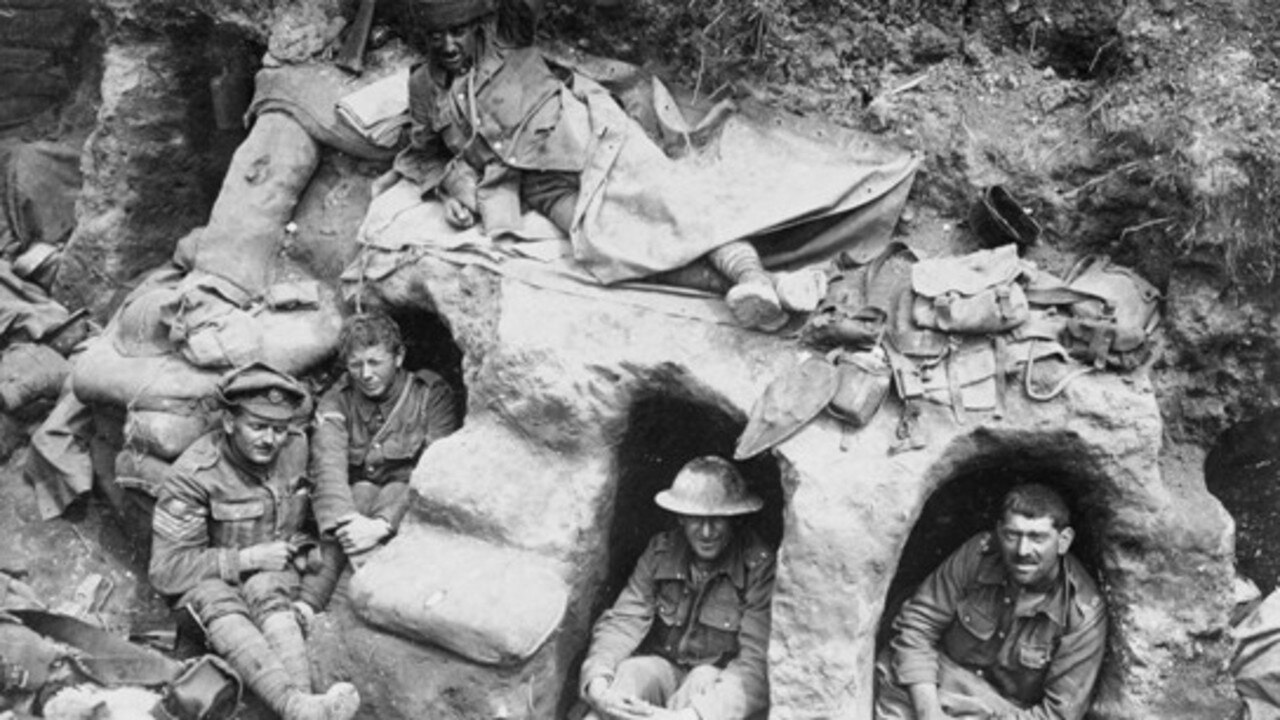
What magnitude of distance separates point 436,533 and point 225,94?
3.76 metres

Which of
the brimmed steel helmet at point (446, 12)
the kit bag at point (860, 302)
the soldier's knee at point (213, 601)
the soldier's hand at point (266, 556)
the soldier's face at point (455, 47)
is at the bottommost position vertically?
the soldier's knee at point (213, 601)

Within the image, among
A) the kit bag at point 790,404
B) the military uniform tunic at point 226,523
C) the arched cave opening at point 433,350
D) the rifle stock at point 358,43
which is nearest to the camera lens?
the kit bag at point 790,404

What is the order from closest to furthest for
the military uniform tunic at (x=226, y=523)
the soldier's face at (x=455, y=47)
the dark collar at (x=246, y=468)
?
the military uniform tunic at (x=226, y=523) < the soldier's face at (x=455, y=47) < the dark collar at (x=246, y=468)

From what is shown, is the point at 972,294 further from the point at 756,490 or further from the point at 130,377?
the point at 130,377

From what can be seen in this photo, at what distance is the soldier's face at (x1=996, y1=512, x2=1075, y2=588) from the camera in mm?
8805

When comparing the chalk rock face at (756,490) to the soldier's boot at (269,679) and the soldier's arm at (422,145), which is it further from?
the soldier's arm at (422,145)

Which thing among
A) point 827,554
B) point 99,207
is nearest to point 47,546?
point 99,207

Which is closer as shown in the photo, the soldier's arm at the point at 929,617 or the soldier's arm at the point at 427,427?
the soldier's arm at the point at 929,617

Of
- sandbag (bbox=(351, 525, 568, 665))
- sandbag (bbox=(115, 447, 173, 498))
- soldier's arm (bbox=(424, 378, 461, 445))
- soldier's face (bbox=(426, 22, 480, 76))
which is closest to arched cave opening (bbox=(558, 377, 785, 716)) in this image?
sandbag (bbox=(351, 525, 568, 665))

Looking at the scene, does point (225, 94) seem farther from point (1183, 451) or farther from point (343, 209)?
point (1183, 451)

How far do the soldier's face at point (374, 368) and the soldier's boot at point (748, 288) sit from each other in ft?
6.04

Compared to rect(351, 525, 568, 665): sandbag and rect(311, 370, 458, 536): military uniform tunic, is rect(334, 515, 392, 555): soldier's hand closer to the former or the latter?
rect(311, 370, 458, 536): military uniform tunic

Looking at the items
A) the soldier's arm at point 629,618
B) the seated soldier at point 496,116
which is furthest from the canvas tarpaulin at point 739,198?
the soldier's arm at point 629,618

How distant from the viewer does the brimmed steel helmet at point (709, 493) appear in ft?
30.2
